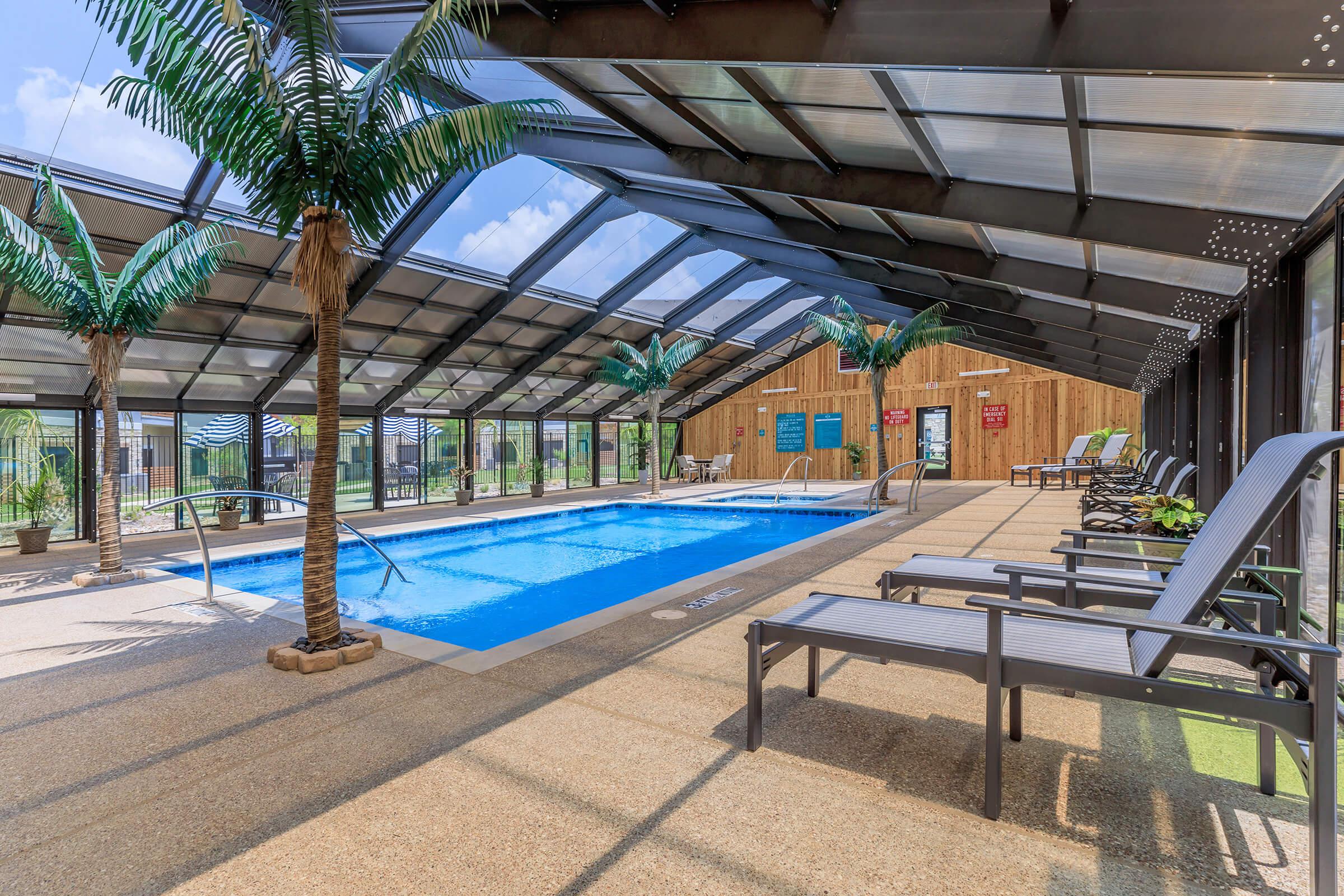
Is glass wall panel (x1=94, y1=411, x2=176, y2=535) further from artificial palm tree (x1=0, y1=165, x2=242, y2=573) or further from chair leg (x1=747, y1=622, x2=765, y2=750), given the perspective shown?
chair leg (x1=747, y1=622, x2=765, y2=750)

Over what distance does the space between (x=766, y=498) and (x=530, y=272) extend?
24.2 feet

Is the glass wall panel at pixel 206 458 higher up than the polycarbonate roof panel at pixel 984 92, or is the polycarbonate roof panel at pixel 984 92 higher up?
the polycarbonate roof panel at pixel 984 92

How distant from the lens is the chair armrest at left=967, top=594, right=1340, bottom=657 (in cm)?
150

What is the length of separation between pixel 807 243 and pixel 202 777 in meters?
6.90

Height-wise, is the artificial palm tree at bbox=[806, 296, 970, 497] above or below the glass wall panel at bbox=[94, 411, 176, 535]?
above

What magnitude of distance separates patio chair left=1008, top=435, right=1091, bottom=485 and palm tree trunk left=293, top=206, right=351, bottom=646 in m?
14.6

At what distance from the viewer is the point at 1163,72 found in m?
2.11

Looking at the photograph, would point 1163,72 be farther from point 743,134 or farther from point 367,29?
point 367,29

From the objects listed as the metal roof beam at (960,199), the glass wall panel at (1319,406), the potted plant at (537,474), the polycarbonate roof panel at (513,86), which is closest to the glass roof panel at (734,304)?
the potted plant at (537,474)

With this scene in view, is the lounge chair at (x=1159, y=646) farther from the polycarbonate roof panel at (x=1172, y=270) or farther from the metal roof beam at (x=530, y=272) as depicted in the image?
the metal roof beam at (x=530, y=272)

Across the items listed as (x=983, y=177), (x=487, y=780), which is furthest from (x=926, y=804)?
(x=983, y=177)

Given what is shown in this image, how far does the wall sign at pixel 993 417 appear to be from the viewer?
56.7 feet

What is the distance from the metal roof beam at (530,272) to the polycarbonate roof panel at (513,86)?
121 inches

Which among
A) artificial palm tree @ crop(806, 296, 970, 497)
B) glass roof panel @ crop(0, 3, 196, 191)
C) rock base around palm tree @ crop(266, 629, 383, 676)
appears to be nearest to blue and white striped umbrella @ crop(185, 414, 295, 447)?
glass roof panel @ crop(0, 3, 196, 191)
